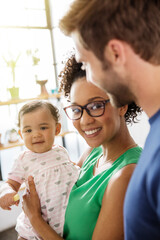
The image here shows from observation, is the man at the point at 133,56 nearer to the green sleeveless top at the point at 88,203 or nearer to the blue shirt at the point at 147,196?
the blue shirt at the point at 147,196

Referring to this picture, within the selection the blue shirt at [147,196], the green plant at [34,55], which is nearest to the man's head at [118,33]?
the blue shirt at [147,196]

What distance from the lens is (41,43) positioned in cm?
487

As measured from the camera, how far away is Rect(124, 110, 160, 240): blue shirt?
680 millimetres

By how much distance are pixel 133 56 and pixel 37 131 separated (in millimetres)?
927

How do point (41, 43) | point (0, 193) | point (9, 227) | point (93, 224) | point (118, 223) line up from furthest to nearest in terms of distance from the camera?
point (41, 43) < point (9, 227) < point (0, 193) < point (93, 224) < point (118, 223)

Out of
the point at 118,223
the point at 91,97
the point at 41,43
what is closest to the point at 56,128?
the point at 91,97

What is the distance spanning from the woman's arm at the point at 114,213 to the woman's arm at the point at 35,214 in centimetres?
29

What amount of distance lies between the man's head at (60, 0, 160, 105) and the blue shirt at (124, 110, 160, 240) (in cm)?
17

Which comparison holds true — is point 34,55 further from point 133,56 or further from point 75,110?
point 133,56

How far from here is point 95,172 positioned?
1.34m

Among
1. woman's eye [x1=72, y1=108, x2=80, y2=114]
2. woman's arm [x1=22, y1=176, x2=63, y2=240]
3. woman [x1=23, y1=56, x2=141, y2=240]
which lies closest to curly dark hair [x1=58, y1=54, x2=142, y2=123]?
woman [x1=23, y1=56, x2=141, y2=240]

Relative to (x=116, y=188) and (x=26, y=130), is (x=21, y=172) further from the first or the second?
(x=116, y=188)

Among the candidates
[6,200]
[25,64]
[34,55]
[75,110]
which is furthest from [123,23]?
[25,64]

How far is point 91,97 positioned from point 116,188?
44cm
